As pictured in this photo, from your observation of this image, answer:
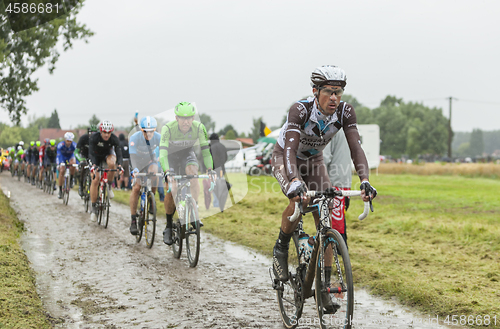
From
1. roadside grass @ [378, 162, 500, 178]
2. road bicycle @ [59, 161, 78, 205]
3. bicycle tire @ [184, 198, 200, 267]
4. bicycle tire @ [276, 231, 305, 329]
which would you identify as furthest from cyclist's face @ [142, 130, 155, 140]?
roadside grass @ [378, 162, 500, 178]

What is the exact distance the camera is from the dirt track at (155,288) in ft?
15.7

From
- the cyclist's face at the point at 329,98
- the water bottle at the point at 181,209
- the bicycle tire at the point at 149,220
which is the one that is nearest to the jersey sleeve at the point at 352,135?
the cyclist's face at the point at 329,98

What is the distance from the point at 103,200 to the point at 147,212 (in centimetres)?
284

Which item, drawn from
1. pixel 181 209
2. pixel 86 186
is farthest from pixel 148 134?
pixel 86 186

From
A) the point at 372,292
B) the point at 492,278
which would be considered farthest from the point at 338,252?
the point at 492,278

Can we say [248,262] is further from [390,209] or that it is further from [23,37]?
[23,37]

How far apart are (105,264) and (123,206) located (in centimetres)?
811

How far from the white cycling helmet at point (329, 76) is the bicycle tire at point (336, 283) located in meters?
1.18

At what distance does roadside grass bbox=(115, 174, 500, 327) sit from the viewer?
216 inches

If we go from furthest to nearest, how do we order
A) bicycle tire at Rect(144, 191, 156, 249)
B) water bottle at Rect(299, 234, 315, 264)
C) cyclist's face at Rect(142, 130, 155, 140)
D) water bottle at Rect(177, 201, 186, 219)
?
cyclist's face at Rect(142, 130, 155, 140)
bicycle tire at Rect(144, 191, 156, 249)
water bottle at Rect(177, 201, 186, 219)
water bottle at Rect(299, 234, 315, 264)

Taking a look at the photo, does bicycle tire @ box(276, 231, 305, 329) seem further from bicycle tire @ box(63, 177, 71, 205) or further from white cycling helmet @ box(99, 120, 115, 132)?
bicycle tire @ box(63, 177, 71, 205)

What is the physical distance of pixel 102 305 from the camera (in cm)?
528

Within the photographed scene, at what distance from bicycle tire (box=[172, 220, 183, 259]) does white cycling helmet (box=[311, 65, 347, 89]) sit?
4267 millimetres

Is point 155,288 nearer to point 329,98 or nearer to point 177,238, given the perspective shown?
point 177,238
